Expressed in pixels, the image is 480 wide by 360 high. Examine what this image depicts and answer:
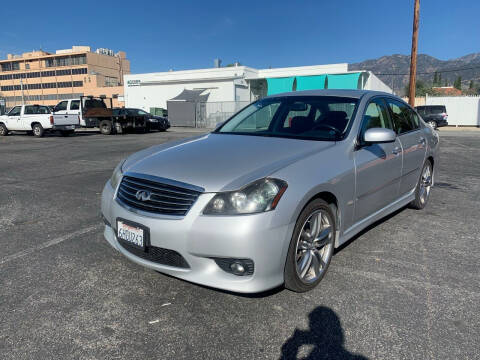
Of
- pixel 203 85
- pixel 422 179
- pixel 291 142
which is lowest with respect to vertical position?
pixel 422 179

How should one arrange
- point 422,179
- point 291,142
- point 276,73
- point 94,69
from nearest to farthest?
point 291,142
point 422,179
point 276,73
point 94,69

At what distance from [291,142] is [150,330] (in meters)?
1.90

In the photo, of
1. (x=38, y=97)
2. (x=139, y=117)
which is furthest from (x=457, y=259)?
(x=38, y=97)

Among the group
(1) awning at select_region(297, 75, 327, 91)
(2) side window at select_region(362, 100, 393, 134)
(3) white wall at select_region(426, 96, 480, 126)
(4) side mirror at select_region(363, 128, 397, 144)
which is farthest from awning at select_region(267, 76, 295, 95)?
(4) side mirror at select_region(363, 128, 397, 144)

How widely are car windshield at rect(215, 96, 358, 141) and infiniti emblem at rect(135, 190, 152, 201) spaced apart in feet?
4.83

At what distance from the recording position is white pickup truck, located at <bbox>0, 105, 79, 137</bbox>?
61.4 feet

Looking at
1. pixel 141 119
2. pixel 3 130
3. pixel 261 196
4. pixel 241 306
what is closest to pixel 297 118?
pixel 261 196

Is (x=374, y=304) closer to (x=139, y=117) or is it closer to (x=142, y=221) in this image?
(x=142, y=221)

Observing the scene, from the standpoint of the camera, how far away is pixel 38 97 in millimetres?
A: 94312

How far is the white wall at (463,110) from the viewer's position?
30.3m

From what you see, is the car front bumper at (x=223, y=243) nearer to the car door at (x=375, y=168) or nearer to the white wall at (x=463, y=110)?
the car door at (x=375, y=168)

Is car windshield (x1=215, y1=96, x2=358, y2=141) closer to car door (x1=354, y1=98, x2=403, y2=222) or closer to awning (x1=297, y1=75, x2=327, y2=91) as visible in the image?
car door (x1=354, y1=98, x2=403, y2=222)

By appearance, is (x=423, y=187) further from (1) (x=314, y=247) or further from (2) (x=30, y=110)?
(2) (x=30, y=110)

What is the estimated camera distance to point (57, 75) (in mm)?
92062
